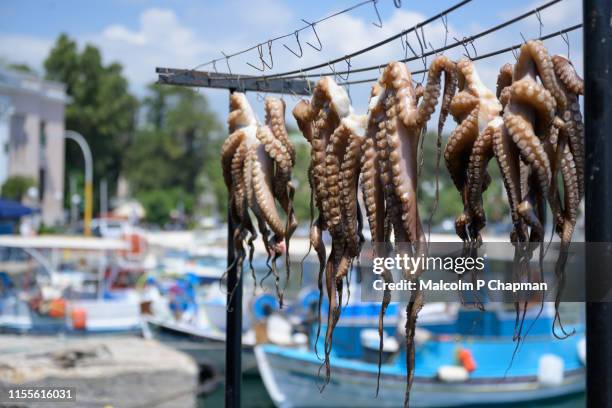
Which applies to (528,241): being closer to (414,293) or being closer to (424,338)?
(414,293)

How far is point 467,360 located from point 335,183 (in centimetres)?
1111

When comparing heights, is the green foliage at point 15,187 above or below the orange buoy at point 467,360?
above

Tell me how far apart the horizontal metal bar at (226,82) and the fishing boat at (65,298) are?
1563 cm

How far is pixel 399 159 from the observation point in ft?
9.66

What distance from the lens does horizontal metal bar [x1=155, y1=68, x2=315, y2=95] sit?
4.84 meters

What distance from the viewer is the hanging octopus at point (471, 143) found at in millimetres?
2777

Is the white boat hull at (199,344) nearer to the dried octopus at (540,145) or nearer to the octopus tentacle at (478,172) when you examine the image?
the octopus tentacle at (478,172)

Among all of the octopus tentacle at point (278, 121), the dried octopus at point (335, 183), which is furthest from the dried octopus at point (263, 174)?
the dried octopus at point (335, 183)

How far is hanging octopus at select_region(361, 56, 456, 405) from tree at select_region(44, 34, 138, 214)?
57306 mm

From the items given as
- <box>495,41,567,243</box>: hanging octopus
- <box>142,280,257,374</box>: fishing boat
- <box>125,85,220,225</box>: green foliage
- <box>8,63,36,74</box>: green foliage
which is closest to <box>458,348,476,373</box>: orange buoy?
<box>142,280,257,374</box>: fishing boat

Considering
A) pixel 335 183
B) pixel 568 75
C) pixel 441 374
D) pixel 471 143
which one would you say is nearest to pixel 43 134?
pixel 441 374

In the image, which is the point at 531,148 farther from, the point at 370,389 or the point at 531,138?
the point at 370,389

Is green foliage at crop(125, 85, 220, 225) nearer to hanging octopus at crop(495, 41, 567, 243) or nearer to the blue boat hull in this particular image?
the blue boat hull

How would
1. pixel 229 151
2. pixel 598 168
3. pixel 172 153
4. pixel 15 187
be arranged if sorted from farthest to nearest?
pixel 172 153 → pixel 15 187 → pixel 229 151 → pixel 598 168
